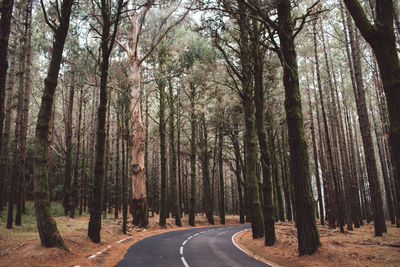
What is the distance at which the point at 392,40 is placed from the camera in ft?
17.0

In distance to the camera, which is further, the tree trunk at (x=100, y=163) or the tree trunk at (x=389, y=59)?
the tree trunk at (x=100, y=163)

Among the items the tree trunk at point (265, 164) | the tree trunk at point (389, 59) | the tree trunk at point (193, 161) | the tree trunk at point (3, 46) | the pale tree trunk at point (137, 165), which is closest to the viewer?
the tree trunk at point (389, 59)

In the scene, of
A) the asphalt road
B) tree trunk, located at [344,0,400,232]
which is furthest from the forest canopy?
the asphalt road

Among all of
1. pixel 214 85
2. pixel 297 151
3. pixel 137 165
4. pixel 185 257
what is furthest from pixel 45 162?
pixel 214 85

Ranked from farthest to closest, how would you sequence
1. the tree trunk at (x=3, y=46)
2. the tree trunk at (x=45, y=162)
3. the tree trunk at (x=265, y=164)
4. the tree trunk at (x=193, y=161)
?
the tree trunk at (x=193, y=161)
the tree trunk at (x=265, y=164)
the tree trunk at (x=45, y=162)
the tree trunk at (x=3, y=46)

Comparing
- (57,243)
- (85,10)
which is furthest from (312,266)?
(85,10)

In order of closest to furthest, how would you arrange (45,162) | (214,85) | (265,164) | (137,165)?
1. (45,162)
2. (265,164)
3. (137,165)
4. (214,85)

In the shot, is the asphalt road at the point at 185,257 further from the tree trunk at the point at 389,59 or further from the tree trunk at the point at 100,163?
the tree trunk at the point at 389,59

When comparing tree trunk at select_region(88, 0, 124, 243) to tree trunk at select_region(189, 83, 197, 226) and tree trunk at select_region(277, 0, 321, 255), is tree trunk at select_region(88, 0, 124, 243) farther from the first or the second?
tree trunk at select_region(189, 83, 197, 226)

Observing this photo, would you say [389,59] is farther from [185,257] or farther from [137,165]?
[137,165]

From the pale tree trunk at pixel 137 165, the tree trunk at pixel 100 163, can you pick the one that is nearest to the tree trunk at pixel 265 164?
the tree trunk at pixel 100 163

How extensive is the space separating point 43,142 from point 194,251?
702 cm

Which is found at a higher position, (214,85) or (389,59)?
(214,85)

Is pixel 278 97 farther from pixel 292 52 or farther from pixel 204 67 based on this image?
pixel 292 52
